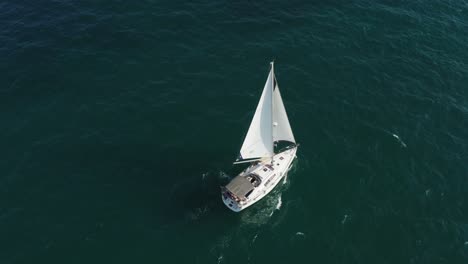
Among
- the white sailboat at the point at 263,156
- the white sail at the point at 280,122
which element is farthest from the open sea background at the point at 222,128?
the white sail at the point at 280,122

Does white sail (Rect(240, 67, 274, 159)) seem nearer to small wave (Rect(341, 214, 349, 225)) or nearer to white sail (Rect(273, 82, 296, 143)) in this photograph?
white sail (Rect(273, 82, 296, 143))

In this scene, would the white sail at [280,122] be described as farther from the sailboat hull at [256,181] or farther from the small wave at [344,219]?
the small wave at [344,219]

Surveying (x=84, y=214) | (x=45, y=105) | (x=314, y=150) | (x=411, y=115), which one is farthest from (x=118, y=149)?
(x=411, y=115)

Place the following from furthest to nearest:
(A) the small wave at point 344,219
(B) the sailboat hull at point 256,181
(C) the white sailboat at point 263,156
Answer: (A) the small wave at point 344,219
(B) the sailboat hull at point 256,181
(C) the white sailboat at point 263,156

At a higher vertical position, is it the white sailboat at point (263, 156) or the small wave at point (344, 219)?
the white sailboat at point (263, 156)

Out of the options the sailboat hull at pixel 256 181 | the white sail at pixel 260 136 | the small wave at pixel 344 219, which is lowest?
the small wave at pixel 344 219

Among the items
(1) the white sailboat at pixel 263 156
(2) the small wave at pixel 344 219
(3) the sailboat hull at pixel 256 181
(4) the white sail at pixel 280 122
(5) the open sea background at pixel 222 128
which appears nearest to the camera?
(5) the open sea background at pixel 222 128

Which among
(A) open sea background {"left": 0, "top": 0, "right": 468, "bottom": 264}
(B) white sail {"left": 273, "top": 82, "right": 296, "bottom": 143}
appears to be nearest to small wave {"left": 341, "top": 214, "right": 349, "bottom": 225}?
(A) open sea background {"left": 0, "top": 0, "right": 468, "bottom": 264}

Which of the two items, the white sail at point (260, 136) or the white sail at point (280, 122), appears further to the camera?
the white sail at point (280, 122)

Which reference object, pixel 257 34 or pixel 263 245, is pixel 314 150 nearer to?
pixel 263 245
